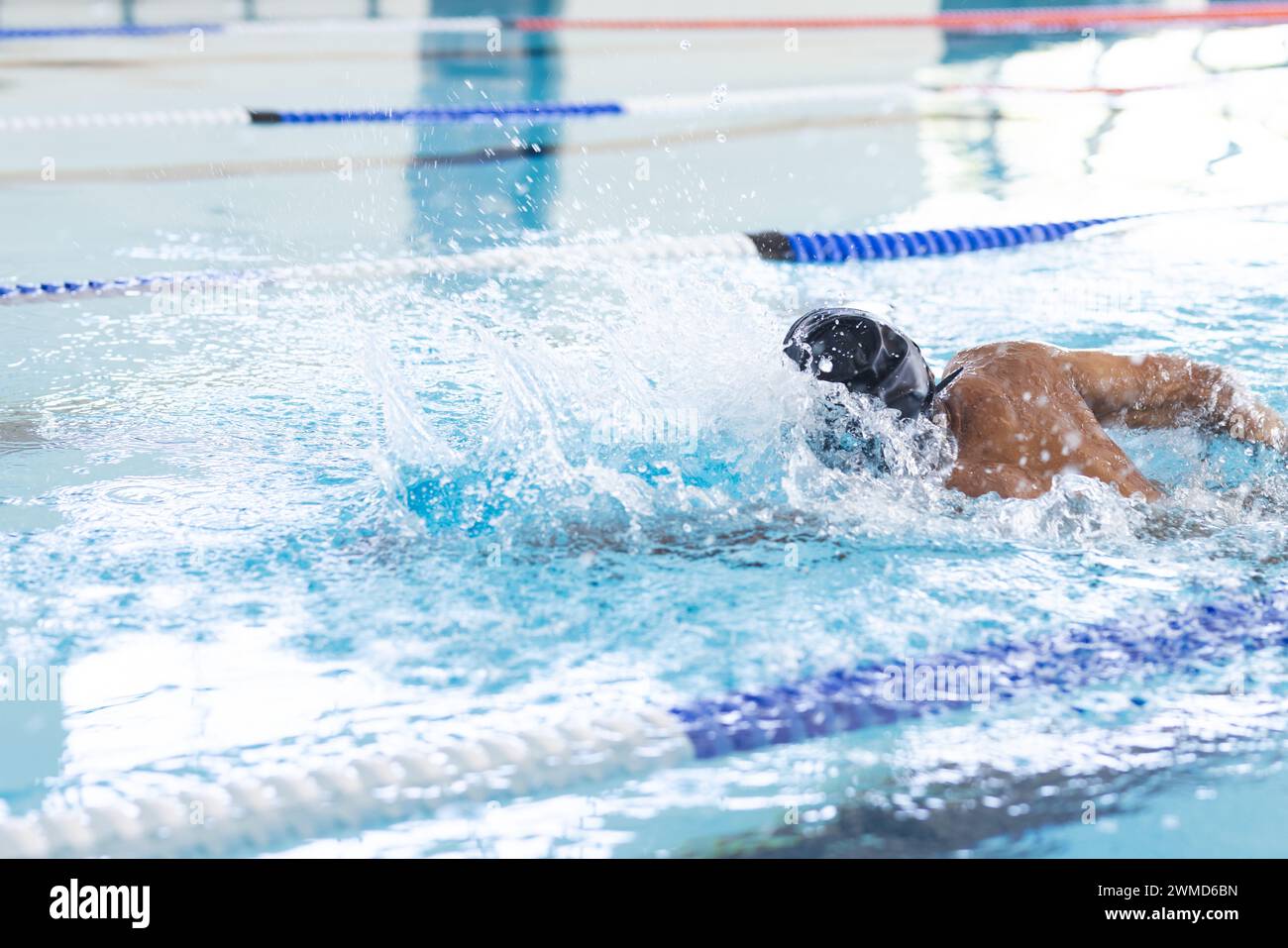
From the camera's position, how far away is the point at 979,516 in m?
2.14

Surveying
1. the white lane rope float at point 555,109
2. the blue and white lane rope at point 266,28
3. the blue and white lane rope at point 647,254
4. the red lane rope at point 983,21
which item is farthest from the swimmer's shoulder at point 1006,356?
the blue and white lane rope at point 266,28

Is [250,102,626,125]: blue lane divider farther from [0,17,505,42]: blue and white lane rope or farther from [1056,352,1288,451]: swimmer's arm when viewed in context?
[1056,352,1288,451]: swimmer's arm

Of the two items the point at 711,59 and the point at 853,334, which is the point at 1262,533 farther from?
the point at 711,59

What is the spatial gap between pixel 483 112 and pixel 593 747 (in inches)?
213

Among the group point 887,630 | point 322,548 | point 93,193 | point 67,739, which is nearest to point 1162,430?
point 887,630

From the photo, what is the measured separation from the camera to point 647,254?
3.93 m

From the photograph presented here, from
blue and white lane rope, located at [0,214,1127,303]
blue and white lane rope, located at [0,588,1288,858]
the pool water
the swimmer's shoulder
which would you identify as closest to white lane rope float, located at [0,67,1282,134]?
the pool water

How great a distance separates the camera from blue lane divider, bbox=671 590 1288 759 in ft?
5.49

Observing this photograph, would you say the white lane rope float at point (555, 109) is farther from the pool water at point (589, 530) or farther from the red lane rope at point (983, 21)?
the red lane rope at point (983, 21)

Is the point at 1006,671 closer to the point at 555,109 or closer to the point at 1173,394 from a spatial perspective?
the point at 1173,394

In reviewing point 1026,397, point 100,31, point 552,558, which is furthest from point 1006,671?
point 100,31

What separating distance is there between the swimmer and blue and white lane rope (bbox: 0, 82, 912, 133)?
4503 mm

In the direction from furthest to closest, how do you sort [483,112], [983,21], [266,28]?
[983,21]
[266,28]
[483,112]

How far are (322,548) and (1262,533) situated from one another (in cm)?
142
